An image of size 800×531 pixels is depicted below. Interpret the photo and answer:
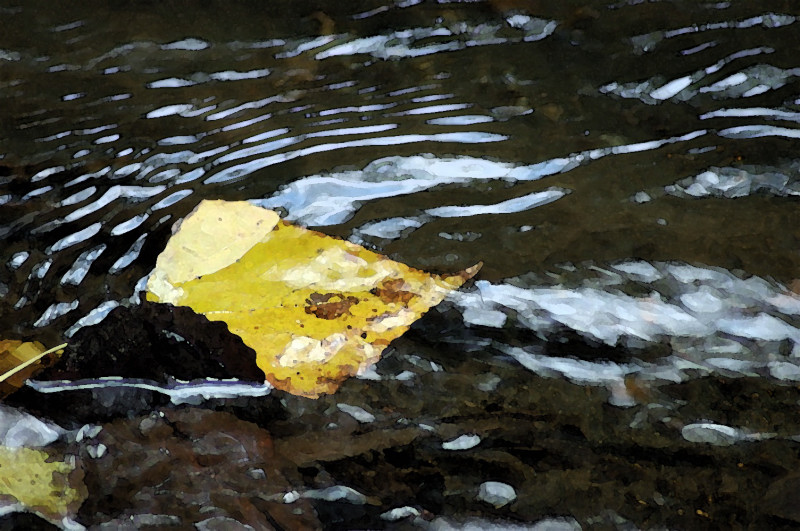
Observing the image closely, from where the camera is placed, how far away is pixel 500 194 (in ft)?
4.03

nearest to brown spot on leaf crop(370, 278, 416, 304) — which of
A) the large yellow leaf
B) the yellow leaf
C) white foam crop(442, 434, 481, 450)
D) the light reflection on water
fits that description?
the large yellow leaf

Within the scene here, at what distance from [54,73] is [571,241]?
1.13m

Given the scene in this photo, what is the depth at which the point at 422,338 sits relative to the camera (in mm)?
1119

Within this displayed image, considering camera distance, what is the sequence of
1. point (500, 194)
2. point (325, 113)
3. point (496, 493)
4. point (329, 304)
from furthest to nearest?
1. point (325, 113)
2. point (500, 194)
3. point (329, 304)
4. point (496, 493)

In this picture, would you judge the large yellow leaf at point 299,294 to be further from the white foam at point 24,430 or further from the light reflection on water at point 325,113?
the white foam at point 24,430

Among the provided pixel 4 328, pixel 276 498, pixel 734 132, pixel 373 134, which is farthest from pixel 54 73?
pixel 734 132

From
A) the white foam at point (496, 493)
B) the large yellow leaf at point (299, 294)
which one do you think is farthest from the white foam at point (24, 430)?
the white foam at point (496, 493)

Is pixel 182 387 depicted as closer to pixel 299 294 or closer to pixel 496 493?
pixel 299 294

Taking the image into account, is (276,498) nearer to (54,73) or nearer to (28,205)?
(28,205)

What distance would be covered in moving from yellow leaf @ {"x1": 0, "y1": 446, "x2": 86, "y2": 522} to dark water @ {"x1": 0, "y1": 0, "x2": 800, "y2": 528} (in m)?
0.21

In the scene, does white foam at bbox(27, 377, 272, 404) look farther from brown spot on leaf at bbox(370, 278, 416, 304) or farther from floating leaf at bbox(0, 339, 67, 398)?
brown spot on leaf at bbox(370, 278, 416, 304)

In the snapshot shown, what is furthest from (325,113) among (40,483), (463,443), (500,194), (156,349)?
(40,483)

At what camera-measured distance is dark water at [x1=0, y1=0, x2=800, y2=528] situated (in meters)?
1.01

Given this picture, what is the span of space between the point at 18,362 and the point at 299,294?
0.49m
